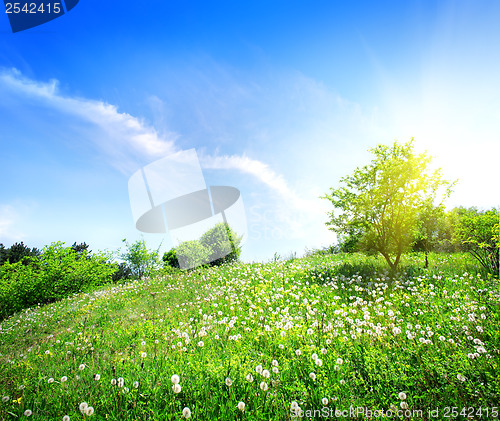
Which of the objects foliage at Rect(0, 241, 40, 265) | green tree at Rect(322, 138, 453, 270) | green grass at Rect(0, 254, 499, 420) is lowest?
green grass at Rect(0, 254, 499, 420)

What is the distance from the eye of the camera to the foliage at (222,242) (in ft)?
101

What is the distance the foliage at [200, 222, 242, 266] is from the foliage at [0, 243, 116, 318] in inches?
563

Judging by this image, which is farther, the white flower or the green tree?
the green tree

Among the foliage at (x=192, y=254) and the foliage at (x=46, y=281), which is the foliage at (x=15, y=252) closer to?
the foliage at (x=46, y=281)

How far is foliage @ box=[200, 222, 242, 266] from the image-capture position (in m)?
30.9

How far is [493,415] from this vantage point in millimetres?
2293

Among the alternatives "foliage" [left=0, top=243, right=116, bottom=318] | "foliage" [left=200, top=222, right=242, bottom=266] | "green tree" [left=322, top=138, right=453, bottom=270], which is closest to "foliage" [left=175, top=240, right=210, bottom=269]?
"foliage" [left=200, top=222, right=242, bottom=266]

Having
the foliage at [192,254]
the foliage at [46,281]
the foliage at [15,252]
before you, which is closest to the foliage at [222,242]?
the foliage at [192,254]

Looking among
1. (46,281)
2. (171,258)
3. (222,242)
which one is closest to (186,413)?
(46,281)

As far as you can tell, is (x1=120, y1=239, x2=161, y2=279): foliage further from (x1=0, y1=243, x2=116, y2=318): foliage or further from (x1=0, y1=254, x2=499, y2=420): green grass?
(x1=0, y1=254, x2=499, y2=420): green grass

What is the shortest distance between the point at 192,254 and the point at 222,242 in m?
5.24

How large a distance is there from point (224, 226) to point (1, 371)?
26.5 meters

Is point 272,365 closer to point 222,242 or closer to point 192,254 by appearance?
point 192,254

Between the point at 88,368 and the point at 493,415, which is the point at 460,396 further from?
the point at 88,368
